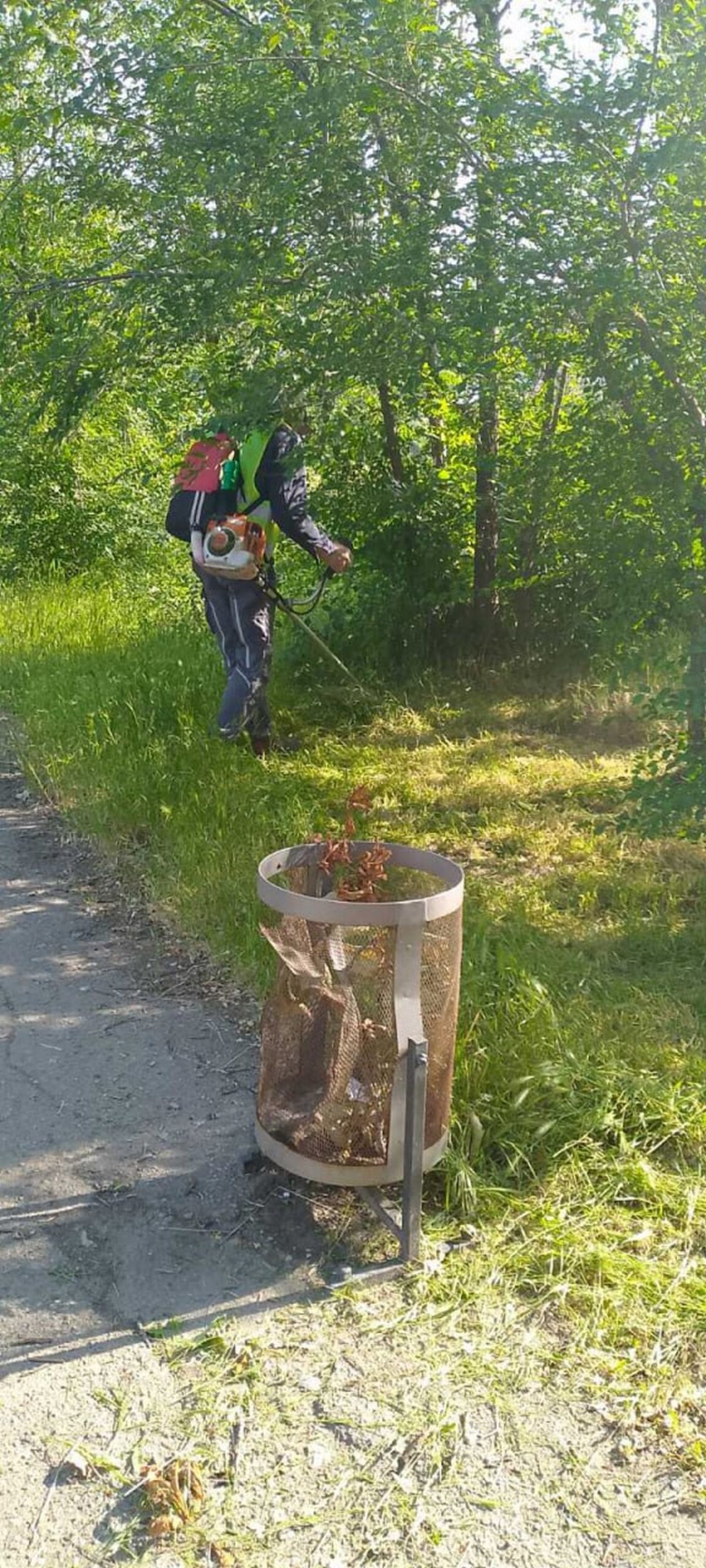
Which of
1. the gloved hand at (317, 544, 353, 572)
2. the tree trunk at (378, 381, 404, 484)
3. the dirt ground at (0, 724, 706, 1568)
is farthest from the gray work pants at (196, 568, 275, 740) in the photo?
the dirt ground at (0, 724, 706, 1568)

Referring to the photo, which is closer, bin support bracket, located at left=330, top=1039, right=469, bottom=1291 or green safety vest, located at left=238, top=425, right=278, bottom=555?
bin support bracket, located at left=330, top=1039, right=469, bottom=1291

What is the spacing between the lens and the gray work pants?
6.54 m

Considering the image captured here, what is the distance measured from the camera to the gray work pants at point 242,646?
21.5 ft

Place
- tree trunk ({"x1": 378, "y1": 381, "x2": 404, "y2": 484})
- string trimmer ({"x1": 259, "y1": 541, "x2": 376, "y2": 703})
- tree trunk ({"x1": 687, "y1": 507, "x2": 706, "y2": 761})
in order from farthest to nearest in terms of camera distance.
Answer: tree trunk ({"x1": 378, "y1": 381, "x2": 404, "y2": 484}) → string trimmer ({"x1": 259, "y1": 541, "x2": 376, "y2": 703}) → tree trunk ({"x1": 687, "y1": 507, "x2": 706, "y2": 761})

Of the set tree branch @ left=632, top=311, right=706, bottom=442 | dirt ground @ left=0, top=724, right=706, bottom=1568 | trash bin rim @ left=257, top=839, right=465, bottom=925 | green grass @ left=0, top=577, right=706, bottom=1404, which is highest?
tree branch @ left=632, top=311, right=706, bottom=442

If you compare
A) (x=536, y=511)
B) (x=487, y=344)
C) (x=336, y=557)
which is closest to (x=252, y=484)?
(x=336, y=557)

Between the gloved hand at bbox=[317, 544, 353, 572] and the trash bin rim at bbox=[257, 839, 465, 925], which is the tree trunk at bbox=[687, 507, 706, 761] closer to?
the trash bin rim at bbox=[257, 839, 465, 925]

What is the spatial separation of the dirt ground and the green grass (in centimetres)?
28

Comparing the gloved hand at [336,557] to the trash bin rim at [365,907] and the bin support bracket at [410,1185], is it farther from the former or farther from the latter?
the bin support bracket at [410,1185]

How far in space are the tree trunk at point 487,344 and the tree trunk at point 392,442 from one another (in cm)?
47

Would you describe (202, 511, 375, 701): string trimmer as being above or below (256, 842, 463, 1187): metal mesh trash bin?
above

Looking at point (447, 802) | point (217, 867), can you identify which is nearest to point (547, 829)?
point (447, 802)

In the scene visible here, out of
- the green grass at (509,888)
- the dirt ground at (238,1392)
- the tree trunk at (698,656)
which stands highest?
the tree trunk at (698,656)

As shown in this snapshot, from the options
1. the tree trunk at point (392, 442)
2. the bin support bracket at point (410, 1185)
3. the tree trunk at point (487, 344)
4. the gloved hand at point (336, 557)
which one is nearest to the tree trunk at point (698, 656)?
the tree trunk at point (487, 344)
